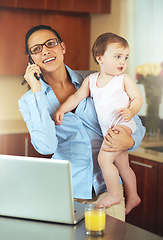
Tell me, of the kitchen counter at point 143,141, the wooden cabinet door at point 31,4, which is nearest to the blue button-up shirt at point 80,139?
the kitchen counter at point 143,141

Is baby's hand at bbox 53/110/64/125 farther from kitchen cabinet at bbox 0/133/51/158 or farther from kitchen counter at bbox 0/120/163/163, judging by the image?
kitchen cabinet at bbox 0/133/51/158

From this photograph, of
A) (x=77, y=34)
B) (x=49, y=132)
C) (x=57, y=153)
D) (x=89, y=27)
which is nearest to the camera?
(x=49, y=132)

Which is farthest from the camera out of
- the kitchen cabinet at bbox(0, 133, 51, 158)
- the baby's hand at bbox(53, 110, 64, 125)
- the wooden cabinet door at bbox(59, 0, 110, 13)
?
the kitchen cabinet at bbox(0, 133, 51, 158)

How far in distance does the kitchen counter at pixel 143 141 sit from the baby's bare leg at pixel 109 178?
1.06 meters

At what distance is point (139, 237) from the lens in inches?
51.9

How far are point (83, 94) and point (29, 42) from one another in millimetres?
340

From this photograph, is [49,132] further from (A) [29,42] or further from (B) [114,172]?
(A) [29,42]

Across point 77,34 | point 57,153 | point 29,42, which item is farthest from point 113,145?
point 77,34

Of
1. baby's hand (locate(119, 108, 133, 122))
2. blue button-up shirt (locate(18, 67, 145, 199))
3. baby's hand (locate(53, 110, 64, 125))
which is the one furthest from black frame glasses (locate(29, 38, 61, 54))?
baby's hand (locate(119, 108, 133, 122))

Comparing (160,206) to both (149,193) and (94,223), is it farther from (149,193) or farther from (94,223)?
(94,223)

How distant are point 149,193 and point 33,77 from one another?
4.87 feet

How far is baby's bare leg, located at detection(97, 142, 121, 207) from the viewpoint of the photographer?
1.70 meters

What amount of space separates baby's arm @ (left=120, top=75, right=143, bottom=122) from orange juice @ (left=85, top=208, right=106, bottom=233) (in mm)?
434

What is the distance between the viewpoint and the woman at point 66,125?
5.57 feet
